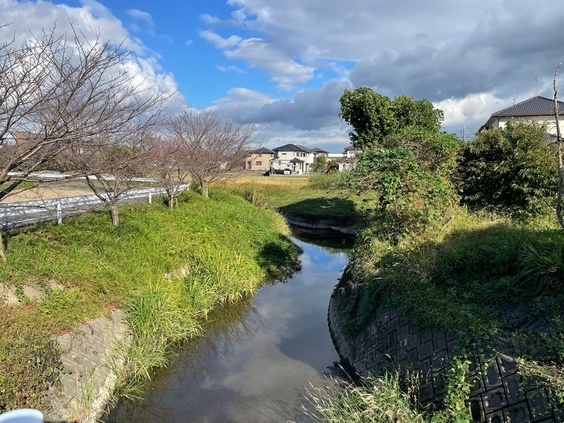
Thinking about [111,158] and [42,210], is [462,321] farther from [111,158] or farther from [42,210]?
[42,210]

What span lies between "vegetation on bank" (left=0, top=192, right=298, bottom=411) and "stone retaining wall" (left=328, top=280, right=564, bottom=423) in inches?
160

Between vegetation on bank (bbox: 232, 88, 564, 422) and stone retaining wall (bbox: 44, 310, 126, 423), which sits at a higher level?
vegetation on bank (bbox: 232, 88, 564, 422)

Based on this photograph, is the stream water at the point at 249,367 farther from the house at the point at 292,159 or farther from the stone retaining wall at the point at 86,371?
the house at the point at 292,159

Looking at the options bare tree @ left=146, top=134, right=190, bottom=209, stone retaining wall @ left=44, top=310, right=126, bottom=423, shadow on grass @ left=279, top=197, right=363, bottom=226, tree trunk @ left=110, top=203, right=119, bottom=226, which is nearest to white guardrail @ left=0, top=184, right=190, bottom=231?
tree trunk @ left=110, top=203, right=119, bottom=226

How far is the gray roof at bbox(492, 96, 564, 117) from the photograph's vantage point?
28156mm

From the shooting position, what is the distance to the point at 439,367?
512cm

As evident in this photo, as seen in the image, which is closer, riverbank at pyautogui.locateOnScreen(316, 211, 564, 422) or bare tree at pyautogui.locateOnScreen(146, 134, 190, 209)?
riverbank at pyautogui.locateOnScreen(316, 211, 564, 422)

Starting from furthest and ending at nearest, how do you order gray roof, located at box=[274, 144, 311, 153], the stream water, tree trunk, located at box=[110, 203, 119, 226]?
gray roof, located at box=[274, 144, 311, 153]
tree trunk, located at box=[110, 203, 119, 226]
the stream water

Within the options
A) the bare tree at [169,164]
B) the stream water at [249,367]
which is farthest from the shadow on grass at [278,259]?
the bare tree at [169,164]

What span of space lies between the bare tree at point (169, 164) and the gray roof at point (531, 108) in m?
24.8

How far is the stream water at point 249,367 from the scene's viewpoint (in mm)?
6482

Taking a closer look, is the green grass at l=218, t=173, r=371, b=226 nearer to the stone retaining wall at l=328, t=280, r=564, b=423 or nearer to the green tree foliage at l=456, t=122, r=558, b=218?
the green tree foliage at l=456, t=122, r=558, b=218

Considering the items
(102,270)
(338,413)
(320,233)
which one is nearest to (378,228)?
(338,413)

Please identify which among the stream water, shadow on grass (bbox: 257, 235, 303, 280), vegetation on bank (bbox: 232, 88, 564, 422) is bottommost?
the stream water
